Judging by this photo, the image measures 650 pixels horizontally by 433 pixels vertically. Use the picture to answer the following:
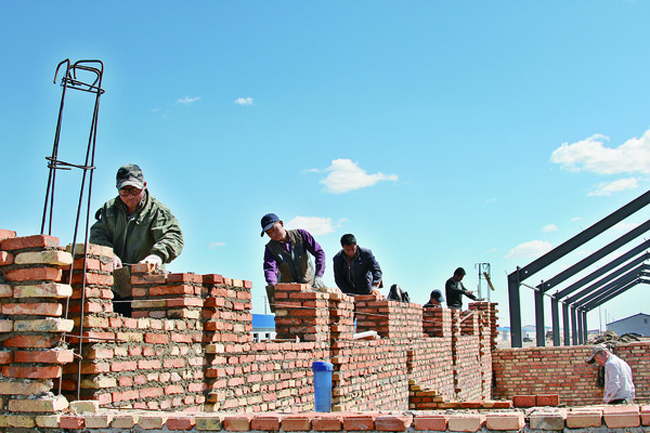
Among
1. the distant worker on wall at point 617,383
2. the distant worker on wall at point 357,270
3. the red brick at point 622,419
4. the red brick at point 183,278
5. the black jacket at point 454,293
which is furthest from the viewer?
the black jacket at point 454,293

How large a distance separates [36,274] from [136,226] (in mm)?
1418

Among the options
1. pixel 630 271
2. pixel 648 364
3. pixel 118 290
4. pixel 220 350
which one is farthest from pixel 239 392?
pixel 630 271

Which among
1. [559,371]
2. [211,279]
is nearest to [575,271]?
[559,371]

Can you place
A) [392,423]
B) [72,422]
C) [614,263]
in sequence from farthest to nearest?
[614,263]
[72,422]
[392,423]

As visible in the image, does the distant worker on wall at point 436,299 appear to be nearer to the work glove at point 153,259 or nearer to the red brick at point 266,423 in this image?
the work glove at point 153,259

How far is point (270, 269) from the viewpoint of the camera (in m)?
6.76

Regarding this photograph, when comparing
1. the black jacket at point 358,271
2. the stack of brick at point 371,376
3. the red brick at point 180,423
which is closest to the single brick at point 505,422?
the red brick at point 180,423

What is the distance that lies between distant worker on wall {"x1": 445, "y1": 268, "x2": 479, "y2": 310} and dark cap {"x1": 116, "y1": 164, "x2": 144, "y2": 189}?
9015 millimetres

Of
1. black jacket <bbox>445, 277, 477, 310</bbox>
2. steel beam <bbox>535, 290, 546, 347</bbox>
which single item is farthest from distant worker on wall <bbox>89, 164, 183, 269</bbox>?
steel beam <bbox>535, 290, 546, 347</bbox>

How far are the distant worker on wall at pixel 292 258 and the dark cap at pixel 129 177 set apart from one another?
187cm

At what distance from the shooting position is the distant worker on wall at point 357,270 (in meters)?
8.34

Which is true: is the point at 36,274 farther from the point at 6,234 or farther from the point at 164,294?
the point at 164,294

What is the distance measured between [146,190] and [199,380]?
1.46m

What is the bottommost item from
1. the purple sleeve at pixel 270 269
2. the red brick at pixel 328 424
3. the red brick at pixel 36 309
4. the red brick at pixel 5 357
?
the red brick at pixel 328 424
